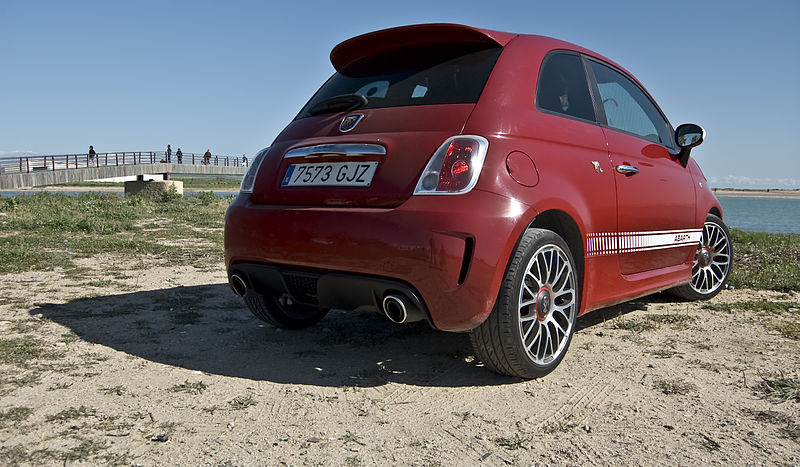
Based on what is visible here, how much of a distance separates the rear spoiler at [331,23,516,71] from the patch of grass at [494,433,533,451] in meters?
2.00

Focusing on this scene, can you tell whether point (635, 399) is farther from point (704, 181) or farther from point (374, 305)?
point (704, 181)

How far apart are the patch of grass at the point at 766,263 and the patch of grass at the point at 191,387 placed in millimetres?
5176

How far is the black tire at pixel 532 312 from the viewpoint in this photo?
10.3 ft

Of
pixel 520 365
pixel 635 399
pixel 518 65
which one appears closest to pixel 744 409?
pixel 635 399

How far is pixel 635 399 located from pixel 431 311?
40.6 inches

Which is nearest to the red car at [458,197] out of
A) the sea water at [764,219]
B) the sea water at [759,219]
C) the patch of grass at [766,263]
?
the patch of grass at [766,263]

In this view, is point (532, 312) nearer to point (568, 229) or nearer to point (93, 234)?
point (568, 229)

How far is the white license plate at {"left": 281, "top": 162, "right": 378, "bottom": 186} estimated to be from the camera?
10.7 feet

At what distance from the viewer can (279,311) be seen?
14.2 feet

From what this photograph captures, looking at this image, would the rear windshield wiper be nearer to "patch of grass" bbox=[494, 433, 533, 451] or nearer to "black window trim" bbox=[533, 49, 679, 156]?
"black window trim" bbox=[533, 49, 679, 156]

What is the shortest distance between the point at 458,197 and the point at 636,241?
1.68 metres

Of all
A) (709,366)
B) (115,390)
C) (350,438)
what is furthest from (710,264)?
(115,390)

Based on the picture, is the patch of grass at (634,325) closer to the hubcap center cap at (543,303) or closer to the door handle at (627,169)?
the door handle at (627,169)

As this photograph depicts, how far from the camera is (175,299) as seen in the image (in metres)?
5.39
